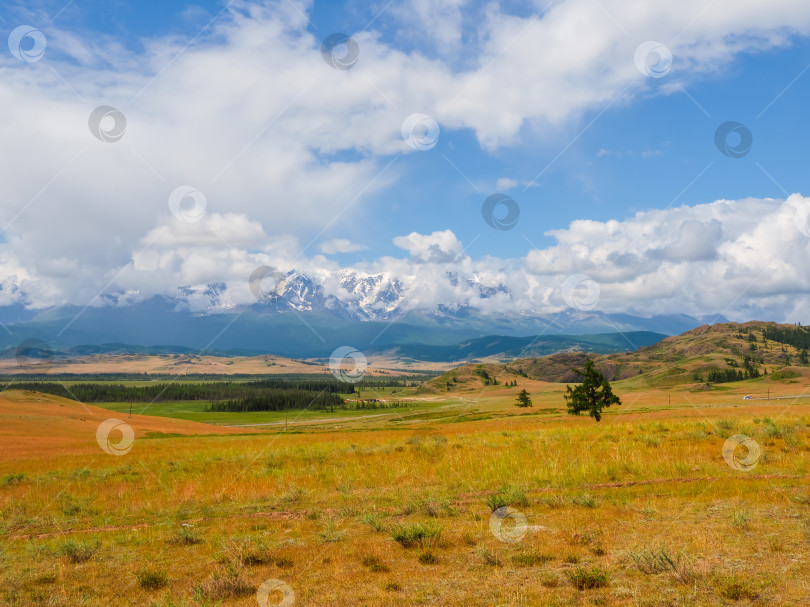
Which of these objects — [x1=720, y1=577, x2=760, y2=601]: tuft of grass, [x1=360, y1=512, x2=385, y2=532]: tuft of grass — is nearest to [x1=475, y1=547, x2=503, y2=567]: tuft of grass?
[x1=360, y1=512, x2=385, y2=532]: tuft of grass

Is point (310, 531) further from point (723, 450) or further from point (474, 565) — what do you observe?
point (723, 450)

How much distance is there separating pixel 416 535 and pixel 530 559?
2437 mm

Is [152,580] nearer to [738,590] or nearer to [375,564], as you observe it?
[375,564]

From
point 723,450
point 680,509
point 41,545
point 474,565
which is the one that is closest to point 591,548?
point 474,565

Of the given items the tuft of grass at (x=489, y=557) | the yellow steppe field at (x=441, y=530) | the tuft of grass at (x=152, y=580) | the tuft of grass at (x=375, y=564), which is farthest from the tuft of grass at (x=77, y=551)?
the tuft of grass at (x=489, y=557)

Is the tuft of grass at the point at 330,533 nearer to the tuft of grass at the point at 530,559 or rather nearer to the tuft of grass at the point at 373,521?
the tuft of grass at the point at 373,521

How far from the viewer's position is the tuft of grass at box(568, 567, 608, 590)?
6930mm

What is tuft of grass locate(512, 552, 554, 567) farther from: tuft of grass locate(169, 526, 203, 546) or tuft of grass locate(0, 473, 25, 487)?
tuft of grass locate(0, 473, 25, 487)

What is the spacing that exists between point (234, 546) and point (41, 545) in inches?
192

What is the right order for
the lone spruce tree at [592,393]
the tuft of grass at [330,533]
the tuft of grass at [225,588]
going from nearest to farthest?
the tuft of grass at [225,588] < the tuft of grass at [330,533] < the lone spruce tree at [592,393]

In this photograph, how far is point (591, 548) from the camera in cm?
860

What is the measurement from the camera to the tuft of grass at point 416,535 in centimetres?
954

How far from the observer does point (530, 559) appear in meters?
8.25

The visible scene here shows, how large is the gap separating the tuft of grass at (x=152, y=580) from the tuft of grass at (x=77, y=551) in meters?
2.41
